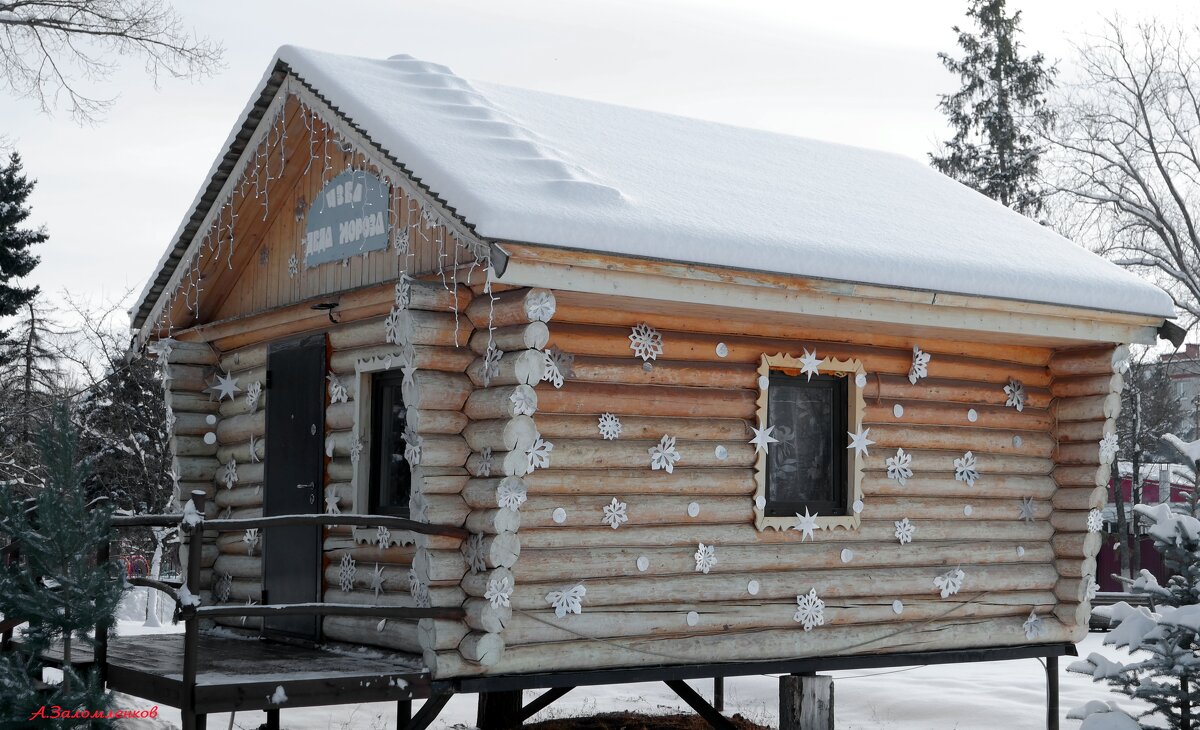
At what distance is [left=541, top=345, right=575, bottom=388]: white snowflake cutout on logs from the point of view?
848cm

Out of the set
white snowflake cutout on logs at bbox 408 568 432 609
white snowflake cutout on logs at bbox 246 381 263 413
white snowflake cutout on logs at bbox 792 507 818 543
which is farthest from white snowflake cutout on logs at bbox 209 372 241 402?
white snowflake cutout on logs at bbox 792 507 818 543

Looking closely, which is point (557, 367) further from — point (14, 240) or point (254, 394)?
point (14, 240)

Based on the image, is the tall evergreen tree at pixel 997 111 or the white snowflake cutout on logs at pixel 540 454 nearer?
the white snowflake cutout on logs at pixel 540 454

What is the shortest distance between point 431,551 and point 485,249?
1935 mm

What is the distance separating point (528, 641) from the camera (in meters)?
8.41

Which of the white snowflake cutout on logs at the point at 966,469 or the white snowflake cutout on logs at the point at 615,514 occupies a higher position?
the white snowflake cutout on logs at the point at 966,469

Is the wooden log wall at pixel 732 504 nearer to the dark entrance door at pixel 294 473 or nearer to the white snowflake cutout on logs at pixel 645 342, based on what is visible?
the white snowflake cutout on logs at pixel 645 342

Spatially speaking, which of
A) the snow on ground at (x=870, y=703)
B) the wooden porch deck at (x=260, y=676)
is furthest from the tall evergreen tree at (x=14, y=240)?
the wooden porch deck at (x=260, y=676)

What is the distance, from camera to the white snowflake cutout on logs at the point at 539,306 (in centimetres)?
786

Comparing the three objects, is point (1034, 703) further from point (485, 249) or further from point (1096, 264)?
point (485, 249)

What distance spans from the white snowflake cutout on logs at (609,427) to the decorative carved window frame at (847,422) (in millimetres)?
1231

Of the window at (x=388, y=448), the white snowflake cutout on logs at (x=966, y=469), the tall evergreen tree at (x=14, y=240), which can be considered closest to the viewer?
the window at (x=388, y=448)

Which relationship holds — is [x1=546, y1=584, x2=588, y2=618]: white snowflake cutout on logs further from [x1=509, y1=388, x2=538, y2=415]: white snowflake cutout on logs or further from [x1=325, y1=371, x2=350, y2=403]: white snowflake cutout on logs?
[x1=325, y1=371, x2=350, y2=403]: white snowflake cutout on logs

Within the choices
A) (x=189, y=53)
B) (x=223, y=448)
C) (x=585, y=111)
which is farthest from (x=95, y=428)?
(x=585, y=111)
